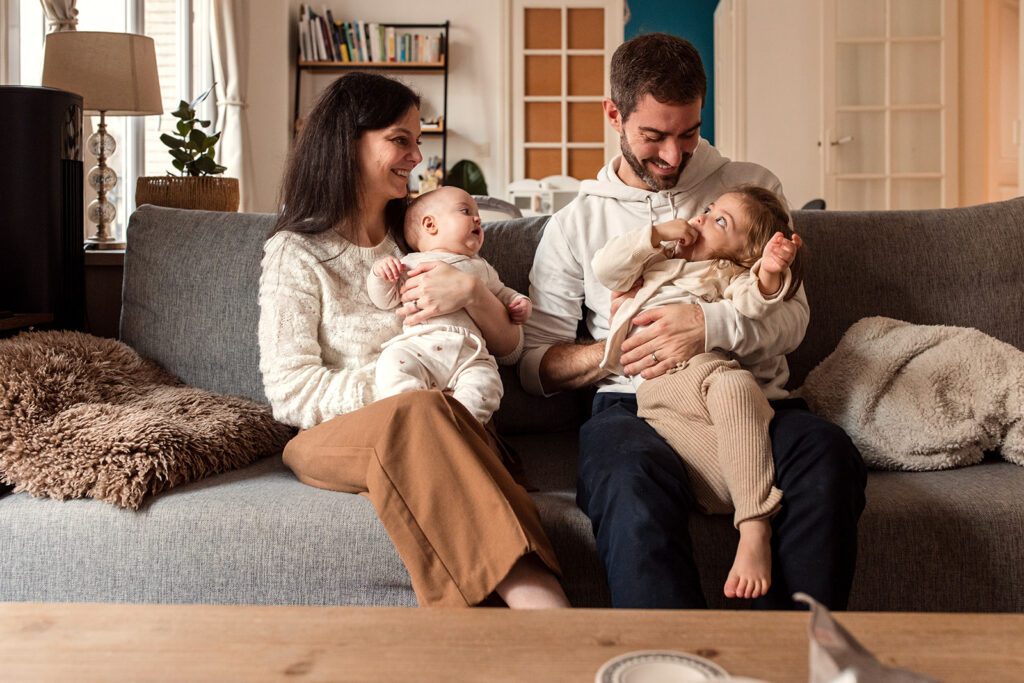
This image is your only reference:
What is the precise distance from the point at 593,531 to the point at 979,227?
43.6 inches

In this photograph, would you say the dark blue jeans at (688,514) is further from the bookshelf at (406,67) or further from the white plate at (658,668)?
the bookshelf at (406,67)

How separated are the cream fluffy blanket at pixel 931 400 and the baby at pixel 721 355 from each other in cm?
17

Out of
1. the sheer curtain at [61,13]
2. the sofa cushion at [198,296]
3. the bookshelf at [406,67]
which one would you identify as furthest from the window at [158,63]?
the sofa cushion at [198,296]

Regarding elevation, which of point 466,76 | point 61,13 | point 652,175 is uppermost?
point 466,76

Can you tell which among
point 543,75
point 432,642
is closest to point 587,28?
point 543,75

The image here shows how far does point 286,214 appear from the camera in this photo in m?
1.84

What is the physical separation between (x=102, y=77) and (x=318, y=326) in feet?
4.74

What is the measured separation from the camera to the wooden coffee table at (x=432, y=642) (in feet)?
2.55

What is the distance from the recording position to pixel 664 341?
1667 mm

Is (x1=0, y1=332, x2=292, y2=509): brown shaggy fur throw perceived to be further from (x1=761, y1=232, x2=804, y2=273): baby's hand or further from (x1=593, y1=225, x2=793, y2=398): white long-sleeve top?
(x1=761, y1=232, x2=804, y2=273): baby's hand

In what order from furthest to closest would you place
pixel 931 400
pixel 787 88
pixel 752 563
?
pixel 787 88 → pixel 931 400 → pixel 752 563

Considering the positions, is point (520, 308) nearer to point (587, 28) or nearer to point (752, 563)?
point (752, 563)

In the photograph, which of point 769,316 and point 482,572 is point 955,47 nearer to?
point 769,316

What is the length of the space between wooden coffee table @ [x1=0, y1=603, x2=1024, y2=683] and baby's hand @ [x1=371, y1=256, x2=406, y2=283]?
893 millimetres
